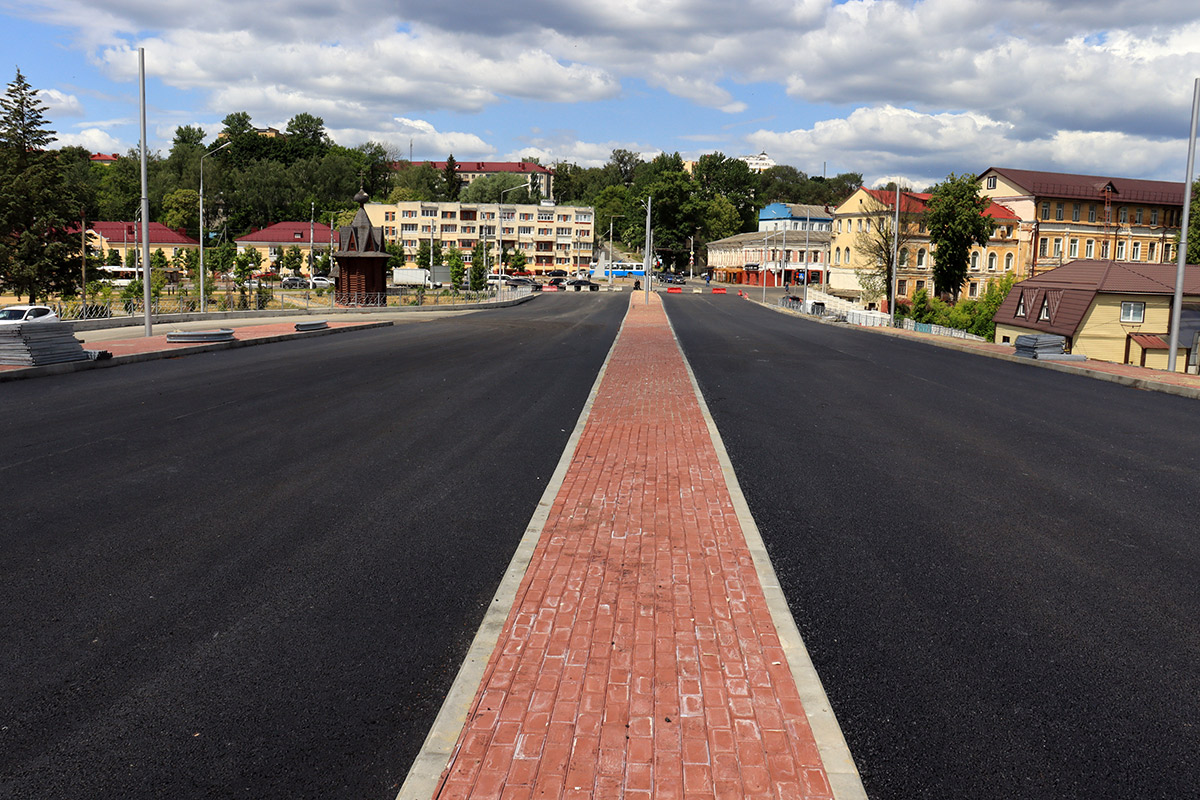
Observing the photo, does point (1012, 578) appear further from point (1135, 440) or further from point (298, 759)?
point (1135, 440)

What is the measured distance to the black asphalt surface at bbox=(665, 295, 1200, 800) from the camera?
13.1ft

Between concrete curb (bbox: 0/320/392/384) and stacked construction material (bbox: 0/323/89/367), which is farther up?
stacked construction material (bbox: 0/323/89/367)

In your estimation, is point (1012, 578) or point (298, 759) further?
point (1012, 578)

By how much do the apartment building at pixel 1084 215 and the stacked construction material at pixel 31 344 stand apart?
85.9 metres

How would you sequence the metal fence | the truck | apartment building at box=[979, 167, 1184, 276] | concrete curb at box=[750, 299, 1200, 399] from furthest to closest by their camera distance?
1. the truck
2. apartment building at box=[979, 167, 1184, 276]
3. the metal fence
4. concrete curb at box=[750, 299, 1200, 399]

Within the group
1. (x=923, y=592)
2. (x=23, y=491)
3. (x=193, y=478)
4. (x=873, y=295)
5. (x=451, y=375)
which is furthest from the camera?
(x=873, y=295)

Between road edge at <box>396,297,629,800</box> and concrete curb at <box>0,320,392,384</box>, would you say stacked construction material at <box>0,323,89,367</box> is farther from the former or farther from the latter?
road edge at <box>396,297,629,800</box>

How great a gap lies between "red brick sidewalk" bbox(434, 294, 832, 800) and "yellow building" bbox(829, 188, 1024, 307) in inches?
3022

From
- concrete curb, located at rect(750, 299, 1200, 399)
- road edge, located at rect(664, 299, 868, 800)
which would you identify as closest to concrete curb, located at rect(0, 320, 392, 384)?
road edge, located at rect(664, 299, 868, 800)

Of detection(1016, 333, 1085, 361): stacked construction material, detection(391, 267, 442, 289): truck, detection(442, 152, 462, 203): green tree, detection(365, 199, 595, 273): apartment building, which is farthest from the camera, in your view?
detection(442, 152, 462, 203): green tree

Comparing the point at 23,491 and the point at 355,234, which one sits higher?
the point at 355,234

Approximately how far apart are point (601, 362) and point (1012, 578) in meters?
15.1

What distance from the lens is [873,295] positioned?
80438mm

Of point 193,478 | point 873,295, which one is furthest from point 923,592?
point 873,295
